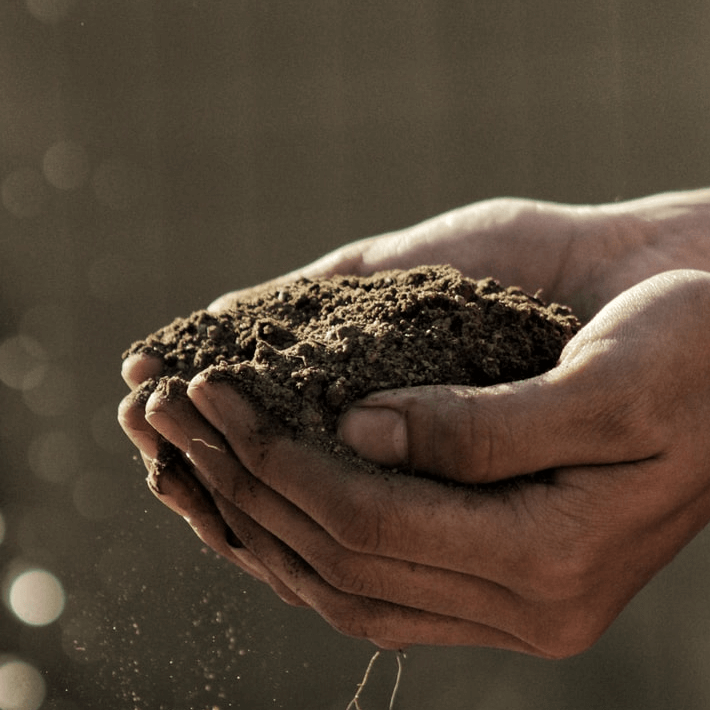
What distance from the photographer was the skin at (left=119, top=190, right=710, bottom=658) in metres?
1.24

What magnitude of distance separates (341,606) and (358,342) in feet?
1.53

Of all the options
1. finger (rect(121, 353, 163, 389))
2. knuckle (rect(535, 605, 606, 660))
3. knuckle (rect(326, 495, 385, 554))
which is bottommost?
knuckle (rect(535, 605, 606, 660))

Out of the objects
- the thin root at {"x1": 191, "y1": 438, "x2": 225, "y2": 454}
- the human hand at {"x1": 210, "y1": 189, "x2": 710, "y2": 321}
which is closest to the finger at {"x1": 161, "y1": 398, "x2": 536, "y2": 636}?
the thin root at {"x1": 191, "y1": 438, "x2": 225, "y2": 454}

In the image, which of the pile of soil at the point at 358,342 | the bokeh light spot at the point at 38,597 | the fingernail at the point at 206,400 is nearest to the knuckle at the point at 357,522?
the pile of soil at the point at 358,342

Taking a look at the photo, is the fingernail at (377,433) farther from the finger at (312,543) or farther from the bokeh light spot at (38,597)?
the bokeh light spot at (38,597)

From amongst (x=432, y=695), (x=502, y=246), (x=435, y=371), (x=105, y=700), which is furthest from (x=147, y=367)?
(x=432, y=695)

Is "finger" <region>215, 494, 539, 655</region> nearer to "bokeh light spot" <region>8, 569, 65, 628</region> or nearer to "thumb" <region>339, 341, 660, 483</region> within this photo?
"thumb" <region>339, 341, 660, 483</region>

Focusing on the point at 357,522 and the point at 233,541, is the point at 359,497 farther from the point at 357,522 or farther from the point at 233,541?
the point at 233,541

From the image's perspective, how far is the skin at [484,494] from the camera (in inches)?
48.6

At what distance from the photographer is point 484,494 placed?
1288mm

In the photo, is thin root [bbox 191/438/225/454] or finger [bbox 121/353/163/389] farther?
finger [bbox 121/353/163/389]

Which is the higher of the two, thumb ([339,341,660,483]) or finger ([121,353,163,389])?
finger ([121,353,163,389])

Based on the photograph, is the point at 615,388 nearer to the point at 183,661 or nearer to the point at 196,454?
the point at 196,454

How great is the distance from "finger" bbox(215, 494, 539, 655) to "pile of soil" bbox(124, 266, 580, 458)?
262mm
